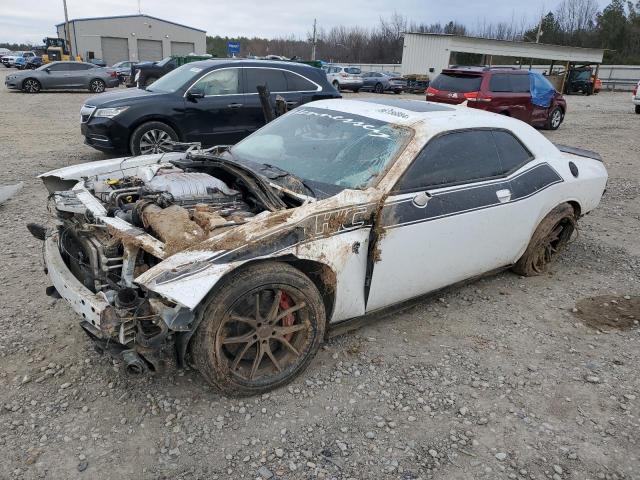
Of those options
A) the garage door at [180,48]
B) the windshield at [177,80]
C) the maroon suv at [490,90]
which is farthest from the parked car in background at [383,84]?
the garage door at [180,48]

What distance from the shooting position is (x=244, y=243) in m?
2.52

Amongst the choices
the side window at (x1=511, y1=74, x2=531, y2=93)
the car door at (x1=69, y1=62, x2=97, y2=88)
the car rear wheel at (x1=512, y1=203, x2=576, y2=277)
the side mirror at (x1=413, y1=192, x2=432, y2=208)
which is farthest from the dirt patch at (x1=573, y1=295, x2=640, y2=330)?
the car door at (x1=69, y1=62, x2=97, y2=88)

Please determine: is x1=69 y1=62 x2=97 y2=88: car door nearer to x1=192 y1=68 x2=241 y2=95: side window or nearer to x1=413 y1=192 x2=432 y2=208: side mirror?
x1=192 y1=68 x2=241 y2=95: side window

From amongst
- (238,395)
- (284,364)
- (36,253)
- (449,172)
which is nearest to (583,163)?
(449,172)

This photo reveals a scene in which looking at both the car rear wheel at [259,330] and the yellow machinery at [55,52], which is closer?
the car rear wheel at [259,330]

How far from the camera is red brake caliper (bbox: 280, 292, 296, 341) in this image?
2.81 m

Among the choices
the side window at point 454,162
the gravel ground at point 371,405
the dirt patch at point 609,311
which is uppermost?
the side window at point 454,162

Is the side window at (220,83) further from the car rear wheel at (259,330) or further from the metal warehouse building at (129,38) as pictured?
the metal warehouse building at (129,38)

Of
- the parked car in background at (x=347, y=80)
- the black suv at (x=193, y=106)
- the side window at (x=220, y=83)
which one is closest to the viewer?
the black suv at (x=193, y=106)

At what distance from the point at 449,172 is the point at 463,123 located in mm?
476

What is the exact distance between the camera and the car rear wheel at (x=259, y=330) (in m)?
2.53

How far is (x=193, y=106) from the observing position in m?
7.74

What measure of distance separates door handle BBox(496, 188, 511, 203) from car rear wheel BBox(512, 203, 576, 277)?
0.74 metres

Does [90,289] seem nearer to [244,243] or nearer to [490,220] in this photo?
[244,243]
